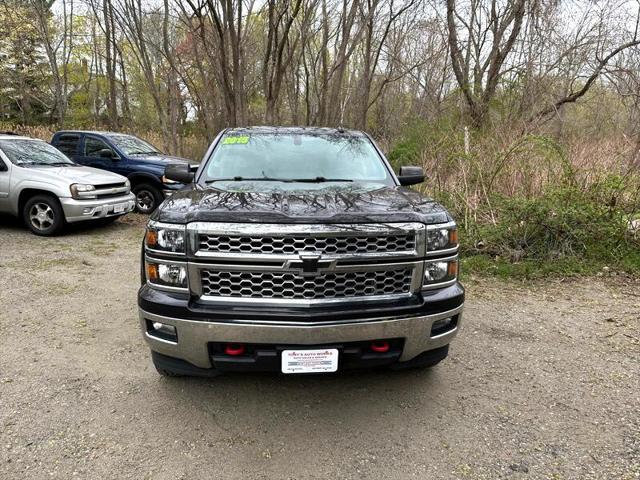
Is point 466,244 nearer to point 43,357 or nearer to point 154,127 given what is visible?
point 43,357

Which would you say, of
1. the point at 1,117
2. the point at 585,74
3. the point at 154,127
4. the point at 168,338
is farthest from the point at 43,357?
the point at 1,117

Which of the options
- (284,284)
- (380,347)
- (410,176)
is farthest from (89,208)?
(380,347)

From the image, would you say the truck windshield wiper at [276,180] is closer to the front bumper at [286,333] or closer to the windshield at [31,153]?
the front bumper at [286,333]

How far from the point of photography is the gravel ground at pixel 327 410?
2.29m

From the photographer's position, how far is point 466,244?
20.1 ft

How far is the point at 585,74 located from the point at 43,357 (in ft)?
47.6

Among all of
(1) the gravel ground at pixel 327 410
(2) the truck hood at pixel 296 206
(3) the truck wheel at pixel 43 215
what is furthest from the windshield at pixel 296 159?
(3) the truck wheel at pixel 43 215

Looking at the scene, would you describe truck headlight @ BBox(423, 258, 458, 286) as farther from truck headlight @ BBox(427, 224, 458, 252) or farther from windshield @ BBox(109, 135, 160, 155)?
windshield @ BBox(109, 135, 160, 155)

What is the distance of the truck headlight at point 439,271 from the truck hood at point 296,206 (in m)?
0.24

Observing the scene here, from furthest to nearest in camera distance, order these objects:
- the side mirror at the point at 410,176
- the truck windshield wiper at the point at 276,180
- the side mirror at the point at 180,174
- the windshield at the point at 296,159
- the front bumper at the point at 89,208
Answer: the front bumper at the point at 89,208
the side mirror at the point at 410,176
the side mirror at the point at 180,174
the windshield at the point at 296,159
the truck windshield wiper at the point at 276,180

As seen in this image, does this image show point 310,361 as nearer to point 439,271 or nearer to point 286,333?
point 286,333

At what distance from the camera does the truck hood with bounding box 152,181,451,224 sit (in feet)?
7.70

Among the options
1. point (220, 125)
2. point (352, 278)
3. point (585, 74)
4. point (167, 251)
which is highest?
point (585, 74)

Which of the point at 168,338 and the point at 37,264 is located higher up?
the point at 168,338
